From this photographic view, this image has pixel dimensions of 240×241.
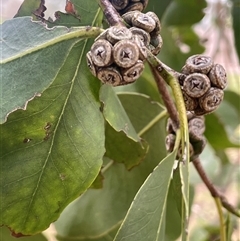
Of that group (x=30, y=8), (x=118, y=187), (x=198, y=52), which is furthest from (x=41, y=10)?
(x=198, y=52)

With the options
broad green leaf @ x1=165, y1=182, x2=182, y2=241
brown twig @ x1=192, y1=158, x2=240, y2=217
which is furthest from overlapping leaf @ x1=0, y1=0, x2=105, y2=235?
broad green leaf @ x1=165, y1=182, x2=182, y2=241

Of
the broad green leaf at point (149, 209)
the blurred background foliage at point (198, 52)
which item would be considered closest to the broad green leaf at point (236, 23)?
the blurred background foliage at point (198, 52)

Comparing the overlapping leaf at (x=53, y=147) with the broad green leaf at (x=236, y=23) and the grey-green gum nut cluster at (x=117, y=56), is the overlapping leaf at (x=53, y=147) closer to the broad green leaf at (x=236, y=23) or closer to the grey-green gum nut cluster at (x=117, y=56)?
the grey-green gum nut cluster at (x=117, y=56)

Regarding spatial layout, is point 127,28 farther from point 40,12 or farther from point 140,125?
point 140,125

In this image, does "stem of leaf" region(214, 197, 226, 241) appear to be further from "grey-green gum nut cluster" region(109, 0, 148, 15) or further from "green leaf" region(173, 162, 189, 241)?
"grey-green gum nut cluster" region(109, 0, 148, 15)

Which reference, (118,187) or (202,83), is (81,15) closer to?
(202,83)
